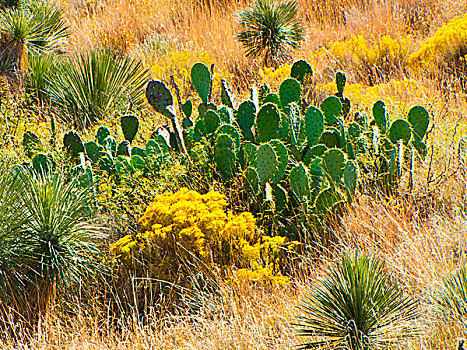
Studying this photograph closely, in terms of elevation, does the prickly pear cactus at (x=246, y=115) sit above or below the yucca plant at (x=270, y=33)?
below

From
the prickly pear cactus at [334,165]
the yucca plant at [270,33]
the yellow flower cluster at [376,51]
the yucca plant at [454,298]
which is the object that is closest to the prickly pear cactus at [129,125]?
the prickly pear cactus at [334,165]

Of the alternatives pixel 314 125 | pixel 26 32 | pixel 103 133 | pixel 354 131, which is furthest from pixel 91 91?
pixel 354 131

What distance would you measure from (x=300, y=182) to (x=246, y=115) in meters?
0.93

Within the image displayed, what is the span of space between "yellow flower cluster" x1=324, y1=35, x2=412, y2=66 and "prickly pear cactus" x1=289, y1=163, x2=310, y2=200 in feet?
10.8

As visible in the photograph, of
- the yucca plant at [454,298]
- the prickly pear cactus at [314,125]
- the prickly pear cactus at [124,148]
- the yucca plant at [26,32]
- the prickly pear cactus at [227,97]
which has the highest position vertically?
the yucca plant at [26,32]

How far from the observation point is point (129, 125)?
423 cm

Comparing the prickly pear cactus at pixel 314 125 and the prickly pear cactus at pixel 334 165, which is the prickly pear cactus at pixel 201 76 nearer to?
the prickly pear cactus at pixel 314 125

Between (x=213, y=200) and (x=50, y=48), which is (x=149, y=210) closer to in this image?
(x=213, y=200)

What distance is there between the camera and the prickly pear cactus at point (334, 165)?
3.30 metres

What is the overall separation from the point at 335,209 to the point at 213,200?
790mm

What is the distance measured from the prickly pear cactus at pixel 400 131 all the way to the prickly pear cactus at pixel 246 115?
1.04 m

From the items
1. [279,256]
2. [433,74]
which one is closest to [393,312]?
[279,256]

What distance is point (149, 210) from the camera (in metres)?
3.22

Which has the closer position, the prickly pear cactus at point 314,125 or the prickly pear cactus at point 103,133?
the prickly pear cactus at point 314,125
